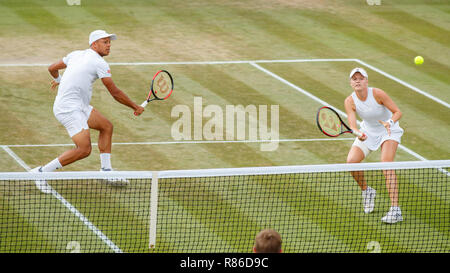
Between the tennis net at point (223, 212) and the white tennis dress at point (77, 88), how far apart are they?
0.89 meters

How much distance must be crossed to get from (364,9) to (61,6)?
774 centimetres

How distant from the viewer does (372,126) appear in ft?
34.3

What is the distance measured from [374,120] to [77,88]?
12.5 feet

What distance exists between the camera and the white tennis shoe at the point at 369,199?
33.5 ft

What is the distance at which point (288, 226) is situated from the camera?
968 centimetres

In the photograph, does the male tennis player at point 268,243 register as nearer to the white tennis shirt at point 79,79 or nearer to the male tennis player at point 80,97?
the male tennis player at point 80,97

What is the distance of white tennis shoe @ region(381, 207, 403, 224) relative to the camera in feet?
32.5

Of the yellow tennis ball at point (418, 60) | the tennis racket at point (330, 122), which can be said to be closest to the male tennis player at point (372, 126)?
the tennis racket at point (330, 122)

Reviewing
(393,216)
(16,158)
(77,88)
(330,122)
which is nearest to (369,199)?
(393,216)

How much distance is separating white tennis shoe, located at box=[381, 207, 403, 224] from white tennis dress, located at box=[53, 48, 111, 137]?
12.9 ft

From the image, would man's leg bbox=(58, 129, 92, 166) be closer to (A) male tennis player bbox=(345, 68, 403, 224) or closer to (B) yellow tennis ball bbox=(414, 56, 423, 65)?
(A) male tennis player bbox=(345, 68, 403, 224)

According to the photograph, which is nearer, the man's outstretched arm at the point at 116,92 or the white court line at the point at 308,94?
the man's outstretched arm at the point at 116,92

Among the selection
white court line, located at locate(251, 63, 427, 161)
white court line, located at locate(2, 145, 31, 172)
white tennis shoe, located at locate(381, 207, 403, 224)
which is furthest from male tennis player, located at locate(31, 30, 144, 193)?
white court line, located at locate(251, 63, 427, 161)
